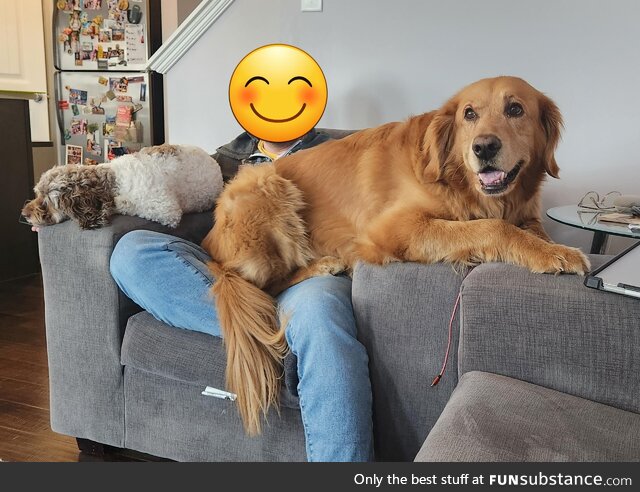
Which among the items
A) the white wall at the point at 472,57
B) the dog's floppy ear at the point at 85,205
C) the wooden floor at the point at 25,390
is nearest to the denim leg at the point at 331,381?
the dog's floppy ear at the point at 85,205

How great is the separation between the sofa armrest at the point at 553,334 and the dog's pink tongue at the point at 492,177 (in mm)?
239

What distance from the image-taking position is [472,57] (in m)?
2.35

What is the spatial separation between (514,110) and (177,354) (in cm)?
104

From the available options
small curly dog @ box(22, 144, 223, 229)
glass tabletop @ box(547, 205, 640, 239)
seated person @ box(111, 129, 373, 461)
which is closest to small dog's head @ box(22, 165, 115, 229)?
small curly dog @ box(22, 144, 223, 229)

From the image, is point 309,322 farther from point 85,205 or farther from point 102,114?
point 102,114

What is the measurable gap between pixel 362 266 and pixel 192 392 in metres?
0.59

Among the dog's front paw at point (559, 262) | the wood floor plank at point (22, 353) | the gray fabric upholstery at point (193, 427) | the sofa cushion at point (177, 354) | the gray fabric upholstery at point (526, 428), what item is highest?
the dog's front paw at point (559, 262)

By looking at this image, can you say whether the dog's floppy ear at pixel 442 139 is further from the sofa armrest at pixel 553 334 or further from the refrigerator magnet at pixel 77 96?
the refrigerator magnet at pixel 77 96

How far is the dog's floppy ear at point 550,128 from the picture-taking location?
1459mm

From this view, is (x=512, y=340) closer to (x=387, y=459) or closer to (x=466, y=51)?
(x=387, y=459)

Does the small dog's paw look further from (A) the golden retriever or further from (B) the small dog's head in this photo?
(B) the small dog's head

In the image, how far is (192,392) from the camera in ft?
5.17

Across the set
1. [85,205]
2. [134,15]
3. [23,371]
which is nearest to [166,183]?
[85,205]
